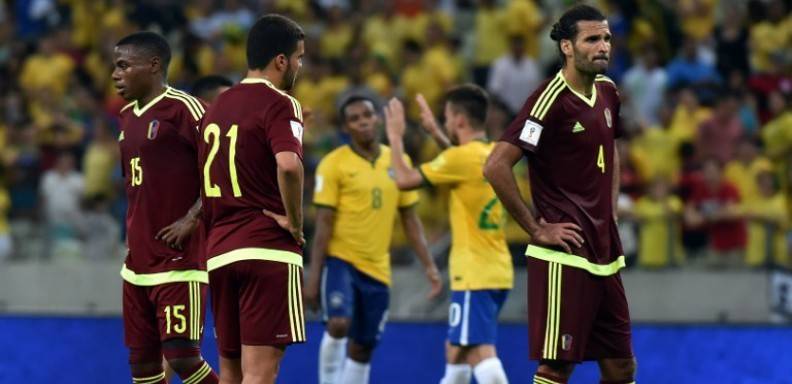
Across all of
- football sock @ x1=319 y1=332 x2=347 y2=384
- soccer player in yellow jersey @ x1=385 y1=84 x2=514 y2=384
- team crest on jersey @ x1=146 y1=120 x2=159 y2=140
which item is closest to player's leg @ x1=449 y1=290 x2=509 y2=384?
soccer player in yellow jersey @ x1=385 y1=84 x2=514 y2=384

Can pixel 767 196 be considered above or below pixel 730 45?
below

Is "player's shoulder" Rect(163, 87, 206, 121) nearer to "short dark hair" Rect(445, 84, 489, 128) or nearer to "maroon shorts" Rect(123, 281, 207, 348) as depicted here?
"maroon shorts" Rect(123, 281, 207, 348)

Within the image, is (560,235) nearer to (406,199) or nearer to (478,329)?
(478,329)

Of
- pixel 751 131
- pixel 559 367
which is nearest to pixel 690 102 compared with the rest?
pixel 751 131

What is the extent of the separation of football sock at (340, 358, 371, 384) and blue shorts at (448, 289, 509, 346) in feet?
3.53

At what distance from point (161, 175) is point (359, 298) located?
2617 mm

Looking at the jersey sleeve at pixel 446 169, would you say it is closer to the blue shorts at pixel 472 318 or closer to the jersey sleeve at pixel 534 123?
the blue shorts at pixel 472 318

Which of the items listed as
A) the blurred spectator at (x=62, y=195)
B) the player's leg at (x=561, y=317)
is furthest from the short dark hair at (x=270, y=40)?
the blurred spectator at (x=62, y=195)

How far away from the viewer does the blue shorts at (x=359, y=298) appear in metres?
10.8

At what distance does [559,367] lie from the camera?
8180mm

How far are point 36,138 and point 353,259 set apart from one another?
8.18m

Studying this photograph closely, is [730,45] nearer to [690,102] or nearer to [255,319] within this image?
[690,102]

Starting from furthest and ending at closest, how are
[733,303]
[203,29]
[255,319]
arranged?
[203,29] → [733,303] → [255,319]

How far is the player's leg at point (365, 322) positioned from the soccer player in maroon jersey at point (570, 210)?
2.80 m
